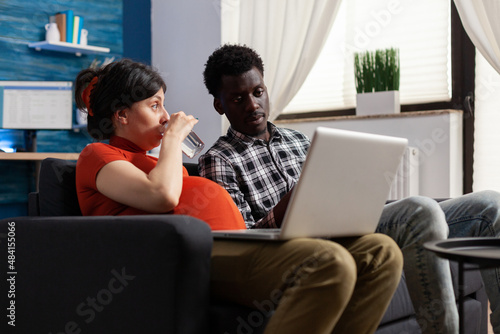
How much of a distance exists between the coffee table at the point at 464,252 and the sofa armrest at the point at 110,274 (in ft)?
1.52

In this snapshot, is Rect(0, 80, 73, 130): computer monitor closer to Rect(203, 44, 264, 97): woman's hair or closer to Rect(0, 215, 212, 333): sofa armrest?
Rect(203, 44, 264, 97): woman's hair

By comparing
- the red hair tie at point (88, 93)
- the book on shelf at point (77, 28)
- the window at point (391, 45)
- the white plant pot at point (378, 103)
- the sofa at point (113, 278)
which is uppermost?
the book on shelf at point (77, 28)

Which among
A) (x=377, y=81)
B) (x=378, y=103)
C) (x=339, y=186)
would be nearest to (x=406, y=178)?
(x=378, y=103)

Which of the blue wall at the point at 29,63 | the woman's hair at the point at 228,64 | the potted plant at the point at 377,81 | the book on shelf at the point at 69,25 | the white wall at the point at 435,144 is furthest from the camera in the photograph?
the book on shelf at the point at 69,25

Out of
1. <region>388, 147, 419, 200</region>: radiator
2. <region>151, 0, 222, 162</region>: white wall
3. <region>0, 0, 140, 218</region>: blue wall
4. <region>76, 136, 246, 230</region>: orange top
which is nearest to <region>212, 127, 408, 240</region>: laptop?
<region>76, 136, 246, 230</region>: orange top

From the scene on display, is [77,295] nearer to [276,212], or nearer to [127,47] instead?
[276,212]

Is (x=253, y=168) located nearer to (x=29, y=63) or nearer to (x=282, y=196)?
(x=282, y=196)

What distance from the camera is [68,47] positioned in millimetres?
4113

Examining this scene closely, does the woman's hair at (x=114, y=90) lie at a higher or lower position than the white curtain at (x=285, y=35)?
lower

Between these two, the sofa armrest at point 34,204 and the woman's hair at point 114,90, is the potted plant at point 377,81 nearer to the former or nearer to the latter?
the woman's hair at point 114,90

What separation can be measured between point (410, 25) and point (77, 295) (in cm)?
267

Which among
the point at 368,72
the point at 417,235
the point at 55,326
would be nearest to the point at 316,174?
the point at 417,235

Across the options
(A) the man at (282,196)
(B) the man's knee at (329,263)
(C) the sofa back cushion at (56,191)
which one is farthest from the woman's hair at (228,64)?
(B) the man's knee at (329,263)

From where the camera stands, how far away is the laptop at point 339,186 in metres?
1.12
